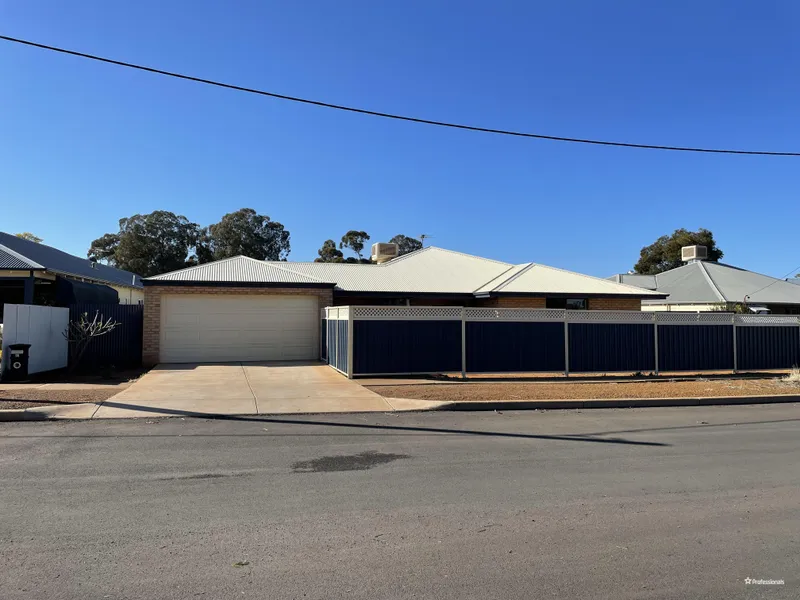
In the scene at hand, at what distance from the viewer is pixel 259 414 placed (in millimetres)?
10578

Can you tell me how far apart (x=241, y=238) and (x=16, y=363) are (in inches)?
2134

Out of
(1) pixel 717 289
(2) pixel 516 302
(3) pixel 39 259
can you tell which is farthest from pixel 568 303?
(3) pixel 39 259

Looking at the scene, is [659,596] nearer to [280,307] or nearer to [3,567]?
[3,567]

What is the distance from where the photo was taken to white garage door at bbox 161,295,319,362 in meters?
19.7

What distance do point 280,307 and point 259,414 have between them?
10.4 meters

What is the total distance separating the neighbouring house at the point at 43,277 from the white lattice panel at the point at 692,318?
20819mm

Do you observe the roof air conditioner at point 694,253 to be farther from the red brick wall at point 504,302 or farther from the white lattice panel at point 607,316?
the white lattice panel at point 607,316

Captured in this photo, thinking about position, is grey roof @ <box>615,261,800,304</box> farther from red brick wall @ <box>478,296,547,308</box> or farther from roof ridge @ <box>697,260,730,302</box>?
red brick wall @ <box>478,296,547,308</box>

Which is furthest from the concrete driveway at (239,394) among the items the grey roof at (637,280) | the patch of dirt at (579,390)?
the grey roof at (637,280)

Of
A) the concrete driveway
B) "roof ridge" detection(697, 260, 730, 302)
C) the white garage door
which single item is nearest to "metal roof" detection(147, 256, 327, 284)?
the white garage door

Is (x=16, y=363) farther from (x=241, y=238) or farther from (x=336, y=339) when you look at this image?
(x=241, y=238)

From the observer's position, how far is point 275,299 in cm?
2067

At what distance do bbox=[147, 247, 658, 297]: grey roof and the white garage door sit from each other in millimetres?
770

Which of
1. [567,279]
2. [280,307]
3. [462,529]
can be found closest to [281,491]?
[462,529]
